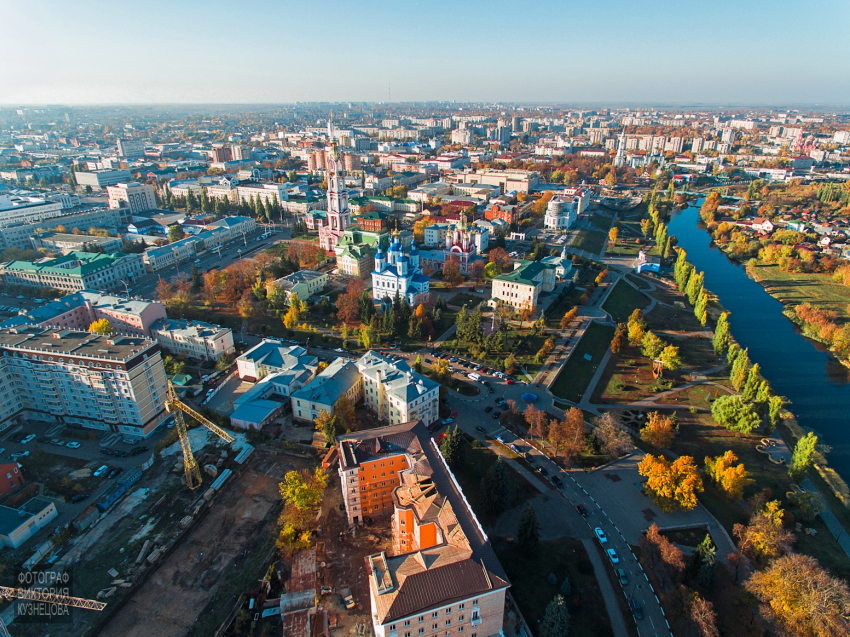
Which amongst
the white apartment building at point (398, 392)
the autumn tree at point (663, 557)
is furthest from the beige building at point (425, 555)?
the autumn tree at point (663, 557)

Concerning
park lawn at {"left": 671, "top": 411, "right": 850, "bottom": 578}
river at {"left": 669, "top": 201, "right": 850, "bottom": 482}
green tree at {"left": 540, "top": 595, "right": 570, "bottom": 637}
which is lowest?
river at {"left": 669, "top": 201, "right": 850, "bottom": 482}

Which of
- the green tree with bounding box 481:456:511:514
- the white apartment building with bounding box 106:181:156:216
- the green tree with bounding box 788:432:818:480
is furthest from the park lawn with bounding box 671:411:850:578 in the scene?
the white apartment building with bounding box 106:181:156:216

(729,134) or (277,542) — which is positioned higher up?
(729,134)

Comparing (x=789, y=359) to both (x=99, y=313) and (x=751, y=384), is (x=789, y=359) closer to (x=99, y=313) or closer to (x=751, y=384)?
(x=751, y=384)

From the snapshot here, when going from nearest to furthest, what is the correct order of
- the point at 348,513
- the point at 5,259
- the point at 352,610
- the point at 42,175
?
the point at 352,610 → the point at 348,513 → the point at 5,259 → the point at 42,175

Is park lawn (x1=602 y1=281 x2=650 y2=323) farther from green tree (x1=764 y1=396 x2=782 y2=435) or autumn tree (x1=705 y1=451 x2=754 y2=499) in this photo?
autumn tree (x1=705 y1=451 x2=754 y2=499)

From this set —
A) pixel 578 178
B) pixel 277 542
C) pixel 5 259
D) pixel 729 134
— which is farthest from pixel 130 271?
pixel 729 134

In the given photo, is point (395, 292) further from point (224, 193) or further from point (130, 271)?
point (224, 193)
